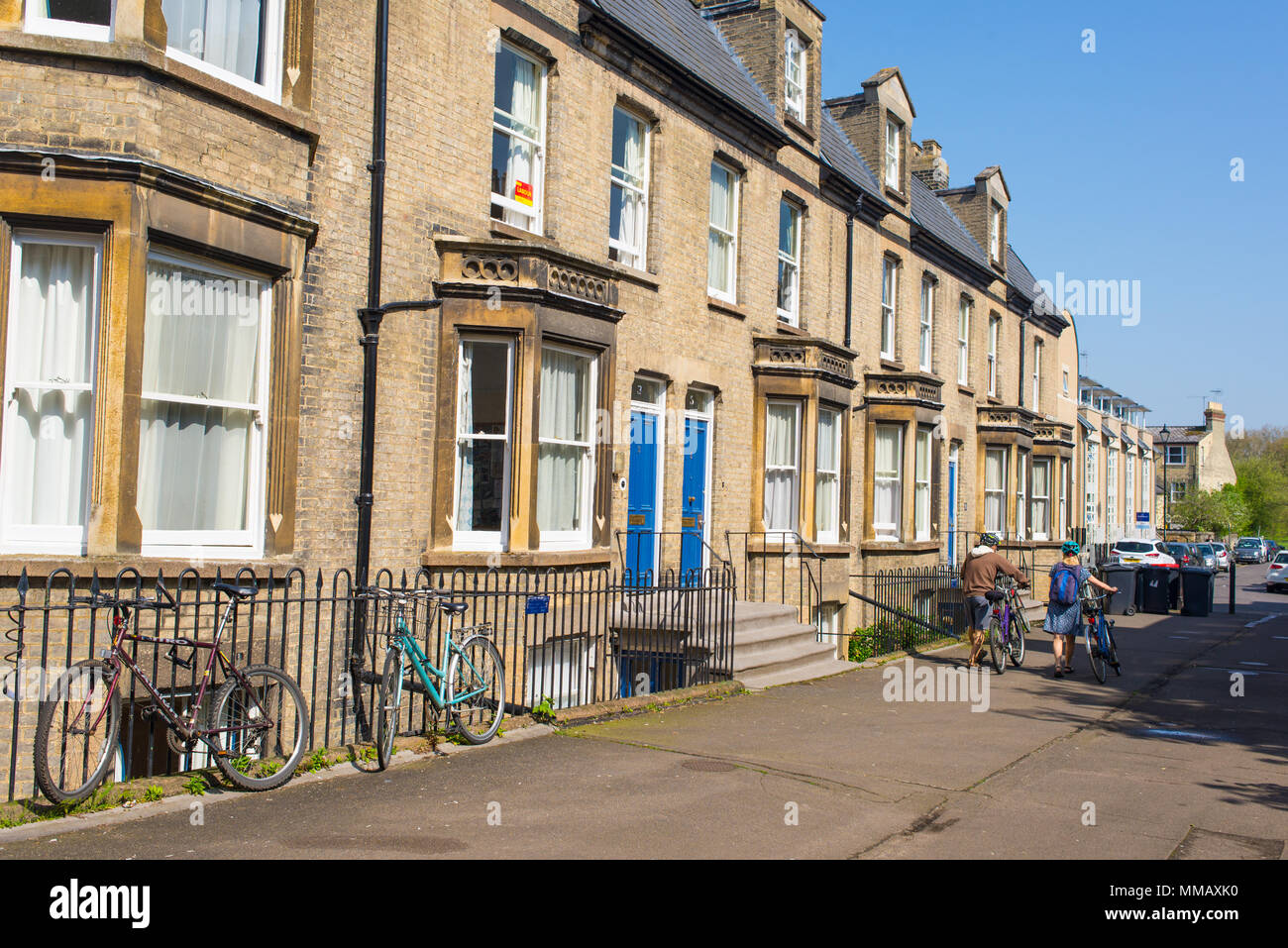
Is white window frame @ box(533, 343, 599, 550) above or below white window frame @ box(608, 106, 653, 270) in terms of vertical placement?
below

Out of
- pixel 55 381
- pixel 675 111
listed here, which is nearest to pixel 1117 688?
pixel 675 111

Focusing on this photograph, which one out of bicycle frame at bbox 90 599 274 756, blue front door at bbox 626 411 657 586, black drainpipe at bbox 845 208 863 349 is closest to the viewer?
bicycle frame at bbox 90 599 274 756

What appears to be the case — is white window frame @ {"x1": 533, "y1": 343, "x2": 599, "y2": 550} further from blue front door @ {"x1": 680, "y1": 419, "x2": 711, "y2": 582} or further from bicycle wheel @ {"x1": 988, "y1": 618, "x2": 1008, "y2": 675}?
bicycle wheel @ {"x1": 988, "y1": 618, "x2": 1008, "y2": 675}

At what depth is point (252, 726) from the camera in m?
7.33

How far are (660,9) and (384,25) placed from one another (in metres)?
7.23

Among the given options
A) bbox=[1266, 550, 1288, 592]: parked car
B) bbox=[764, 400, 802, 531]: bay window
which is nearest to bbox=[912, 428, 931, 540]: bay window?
bbox=[764, 400, 802, 531]: bay window

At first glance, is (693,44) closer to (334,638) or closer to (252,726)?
(334,638)

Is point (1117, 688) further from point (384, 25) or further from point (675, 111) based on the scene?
point (384, 25)

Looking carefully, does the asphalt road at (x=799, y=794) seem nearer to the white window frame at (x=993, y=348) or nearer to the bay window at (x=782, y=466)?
the bay window at (x=782, y=466)

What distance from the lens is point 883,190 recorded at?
21.6 metres

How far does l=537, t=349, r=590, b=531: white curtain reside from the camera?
1193cm

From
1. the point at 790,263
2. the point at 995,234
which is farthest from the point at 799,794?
the point at 995,234

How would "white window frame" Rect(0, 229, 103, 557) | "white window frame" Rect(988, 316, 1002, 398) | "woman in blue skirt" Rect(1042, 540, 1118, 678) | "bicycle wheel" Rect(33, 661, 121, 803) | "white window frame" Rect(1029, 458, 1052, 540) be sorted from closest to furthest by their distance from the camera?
"bicycle wheel" Rect(33, 661, 121, 803) → "white window frame" Rect(0, 229, 103, 557) → "woman in blue skirt" Rect(1042, 540, 1118, 678) → "white window frame" Rect(988, 316, 1002, 398) → "white window frame" Rect(1029, 458, 1052, 540)

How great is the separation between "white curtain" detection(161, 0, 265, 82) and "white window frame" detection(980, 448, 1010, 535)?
70.4 feet
